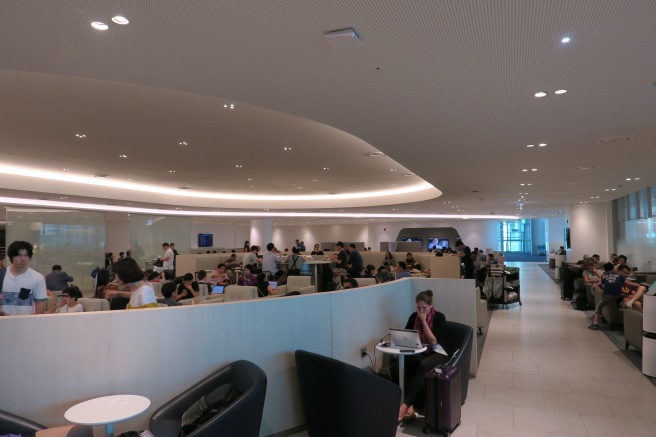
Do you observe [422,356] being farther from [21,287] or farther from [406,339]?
[21,287]

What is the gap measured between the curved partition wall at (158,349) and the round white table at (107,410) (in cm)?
17

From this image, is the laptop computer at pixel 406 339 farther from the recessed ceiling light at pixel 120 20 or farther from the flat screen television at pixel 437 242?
the flat screen television at pixel 437 242

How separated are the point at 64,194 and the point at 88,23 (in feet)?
35.9

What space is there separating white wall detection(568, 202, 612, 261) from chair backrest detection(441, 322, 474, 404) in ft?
47.8

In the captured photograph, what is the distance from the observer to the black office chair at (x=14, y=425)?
8.68ft

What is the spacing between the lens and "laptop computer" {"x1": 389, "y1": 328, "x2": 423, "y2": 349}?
14.5 ft

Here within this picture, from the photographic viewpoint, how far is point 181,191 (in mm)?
16141

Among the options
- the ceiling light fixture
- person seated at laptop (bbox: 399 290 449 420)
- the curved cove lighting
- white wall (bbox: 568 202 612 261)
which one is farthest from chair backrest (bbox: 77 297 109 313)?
white wall (bbox: 568 202 612 261)

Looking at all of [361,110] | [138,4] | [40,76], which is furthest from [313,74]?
[40,76]

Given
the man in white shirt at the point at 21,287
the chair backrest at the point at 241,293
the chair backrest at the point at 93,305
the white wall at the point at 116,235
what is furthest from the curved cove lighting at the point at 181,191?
the white wall at the point at 116,235

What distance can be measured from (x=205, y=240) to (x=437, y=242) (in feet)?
51.5

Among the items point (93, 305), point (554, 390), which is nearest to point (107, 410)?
point (93, 305)

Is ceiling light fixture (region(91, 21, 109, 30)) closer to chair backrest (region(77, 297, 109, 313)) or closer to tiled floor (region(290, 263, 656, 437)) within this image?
tiled floor (region(290, 263, 656, 437))

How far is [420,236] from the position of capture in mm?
31891
